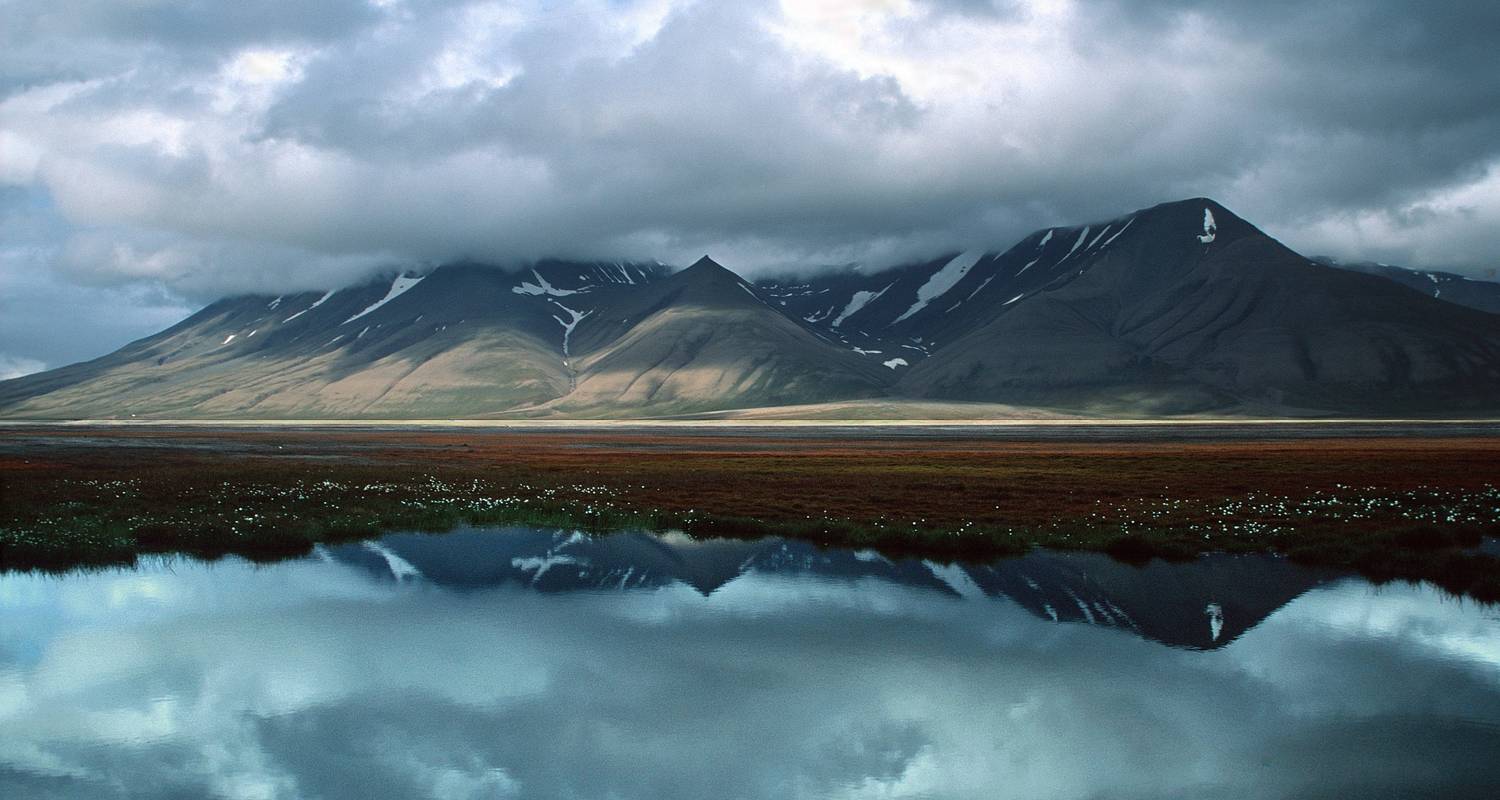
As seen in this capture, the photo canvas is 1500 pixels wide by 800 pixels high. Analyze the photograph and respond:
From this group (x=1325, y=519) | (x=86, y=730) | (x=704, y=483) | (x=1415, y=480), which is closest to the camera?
(x=86, y=730)

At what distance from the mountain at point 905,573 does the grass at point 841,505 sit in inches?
82.7

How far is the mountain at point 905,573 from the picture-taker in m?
27.8

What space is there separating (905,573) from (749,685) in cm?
1366

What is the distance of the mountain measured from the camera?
27.8 meters

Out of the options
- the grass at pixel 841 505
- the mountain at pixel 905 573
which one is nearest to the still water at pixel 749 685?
the mountain at pixel 905 573

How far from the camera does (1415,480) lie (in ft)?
197

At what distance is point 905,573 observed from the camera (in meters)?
34.1

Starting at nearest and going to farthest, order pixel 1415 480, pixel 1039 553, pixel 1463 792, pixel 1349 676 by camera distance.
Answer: pixel 1463 792 < pixel 1349 676 < pixel 1039 553 < pixel 1415 480

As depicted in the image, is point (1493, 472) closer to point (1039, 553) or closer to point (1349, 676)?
point (1039, 553)

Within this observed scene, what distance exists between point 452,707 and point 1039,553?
80.1 ft

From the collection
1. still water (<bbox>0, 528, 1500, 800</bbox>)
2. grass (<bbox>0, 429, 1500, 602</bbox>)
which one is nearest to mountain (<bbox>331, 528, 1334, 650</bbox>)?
still water (<bbox>0, 528, 1500, 800</bbox>)

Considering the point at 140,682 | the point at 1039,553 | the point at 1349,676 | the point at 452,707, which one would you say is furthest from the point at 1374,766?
the point at 140,682

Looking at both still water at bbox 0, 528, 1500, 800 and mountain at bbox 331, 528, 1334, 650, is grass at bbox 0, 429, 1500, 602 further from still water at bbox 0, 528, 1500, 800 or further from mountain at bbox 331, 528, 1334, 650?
still water at bbox 0, 528, 1500, 800

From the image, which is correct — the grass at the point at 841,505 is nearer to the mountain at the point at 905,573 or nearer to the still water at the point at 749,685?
the mountain at the point at 905,573
